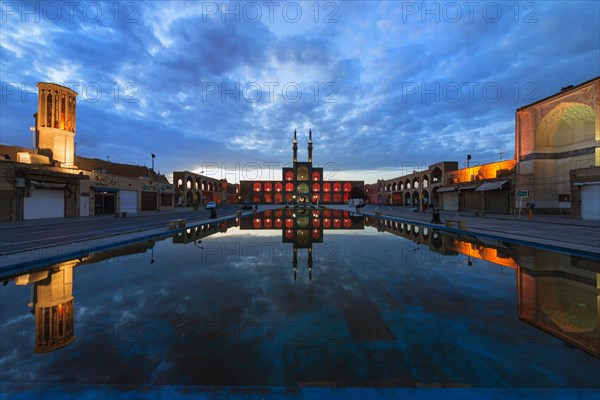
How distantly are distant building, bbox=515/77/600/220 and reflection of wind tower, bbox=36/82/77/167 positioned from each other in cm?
4453

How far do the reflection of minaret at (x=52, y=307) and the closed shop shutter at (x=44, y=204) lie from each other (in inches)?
881

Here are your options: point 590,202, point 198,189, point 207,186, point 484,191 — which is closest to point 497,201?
point 484,191

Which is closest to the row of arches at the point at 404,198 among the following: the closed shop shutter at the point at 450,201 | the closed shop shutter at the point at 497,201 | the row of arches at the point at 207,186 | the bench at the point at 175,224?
the closed shop shutter at the point at 450,201

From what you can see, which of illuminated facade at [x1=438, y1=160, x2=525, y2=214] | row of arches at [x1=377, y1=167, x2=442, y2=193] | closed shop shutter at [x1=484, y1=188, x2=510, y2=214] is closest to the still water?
illuminated facade at [x1=438, y1=160, x2=525, y2=214]

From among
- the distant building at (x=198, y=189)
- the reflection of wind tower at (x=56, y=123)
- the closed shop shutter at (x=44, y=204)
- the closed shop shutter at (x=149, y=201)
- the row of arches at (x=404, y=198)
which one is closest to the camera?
the closed shop shutter at (x=44, y=204)

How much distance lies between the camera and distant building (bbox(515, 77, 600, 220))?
76.2 ft

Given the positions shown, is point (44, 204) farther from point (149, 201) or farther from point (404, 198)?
point (404, 198)

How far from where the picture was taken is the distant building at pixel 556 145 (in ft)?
76.2

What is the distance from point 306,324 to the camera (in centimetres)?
388

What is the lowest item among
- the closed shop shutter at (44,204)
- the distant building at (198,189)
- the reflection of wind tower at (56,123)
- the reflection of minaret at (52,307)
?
the reflection of minaret at (52,307)

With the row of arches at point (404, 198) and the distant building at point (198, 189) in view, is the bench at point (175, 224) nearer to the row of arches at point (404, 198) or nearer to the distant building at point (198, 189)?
the distant building at point (198, 189)

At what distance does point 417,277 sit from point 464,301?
149cm

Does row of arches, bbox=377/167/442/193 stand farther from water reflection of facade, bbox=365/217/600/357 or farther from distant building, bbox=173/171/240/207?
distant building, bbox=173/171/240/207

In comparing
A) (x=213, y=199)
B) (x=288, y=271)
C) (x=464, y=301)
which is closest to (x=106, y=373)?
(x=288, y=271)
